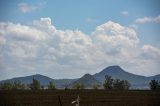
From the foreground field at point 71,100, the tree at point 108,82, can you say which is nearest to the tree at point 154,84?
the tree at point 108,82

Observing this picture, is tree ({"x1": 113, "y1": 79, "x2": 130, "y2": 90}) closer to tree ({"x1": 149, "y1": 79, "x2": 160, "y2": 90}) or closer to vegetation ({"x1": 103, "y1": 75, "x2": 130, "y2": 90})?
vegetation ({"x1": 103, "y1": 75, "x2": 130, "y2": 90})

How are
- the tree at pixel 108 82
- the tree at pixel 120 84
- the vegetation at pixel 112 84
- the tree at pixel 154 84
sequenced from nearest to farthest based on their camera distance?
the tree at pixel 154 84
the vegetation at pixel 112 84
the tree at pixel 108 82
the tree at pixel 120 84

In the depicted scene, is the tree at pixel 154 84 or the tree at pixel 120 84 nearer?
the tree at pixel 154 84

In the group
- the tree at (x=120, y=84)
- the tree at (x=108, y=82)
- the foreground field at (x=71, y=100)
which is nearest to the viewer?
the foreground field at (x=71, y=100)

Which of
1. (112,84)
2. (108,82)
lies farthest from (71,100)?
(112,84)

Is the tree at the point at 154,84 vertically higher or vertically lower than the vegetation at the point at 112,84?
lower

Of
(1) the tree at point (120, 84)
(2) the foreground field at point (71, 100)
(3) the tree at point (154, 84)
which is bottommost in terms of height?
(2) the foreground field at point (71, 100)

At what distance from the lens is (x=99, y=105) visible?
41.1 meters

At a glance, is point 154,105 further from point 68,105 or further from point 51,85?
point 51,85

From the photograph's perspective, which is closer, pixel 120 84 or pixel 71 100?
pixel 71 100

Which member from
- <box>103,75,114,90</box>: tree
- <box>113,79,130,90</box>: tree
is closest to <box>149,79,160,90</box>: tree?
<box>103,75,114,90</box>: tree

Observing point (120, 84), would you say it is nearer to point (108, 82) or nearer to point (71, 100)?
point (108, 82)

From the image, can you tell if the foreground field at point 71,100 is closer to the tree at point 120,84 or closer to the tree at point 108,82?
the tree at point 108,82

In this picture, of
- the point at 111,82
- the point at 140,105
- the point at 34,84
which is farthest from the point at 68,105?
the point at 34,84
